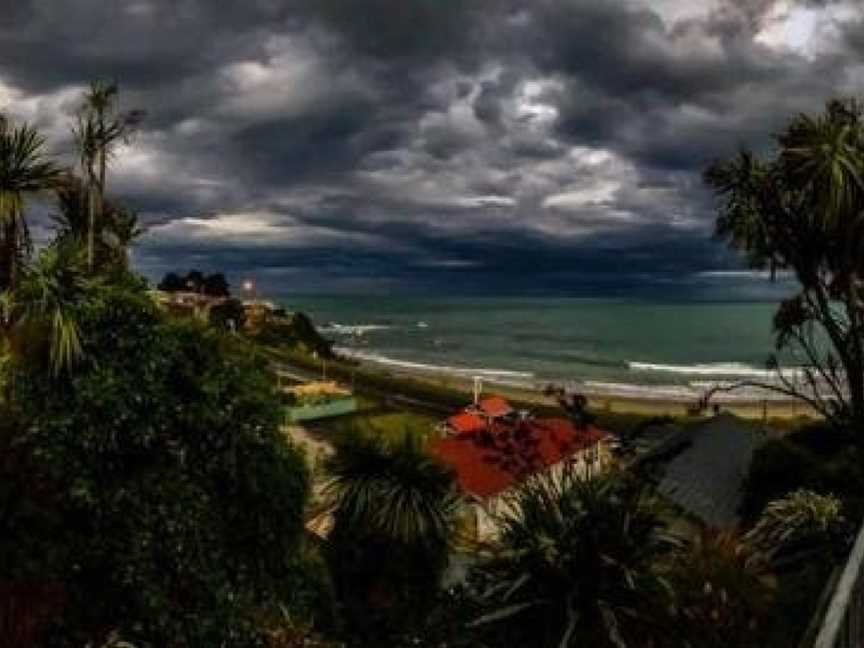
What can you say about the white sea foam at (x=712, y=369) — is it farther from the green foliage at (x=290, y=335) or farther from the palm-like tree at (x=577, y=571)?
the palm-like tree at (x=577, y=571)

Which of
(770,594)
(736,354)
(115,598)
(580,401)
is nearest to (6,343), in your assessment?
(115,598)

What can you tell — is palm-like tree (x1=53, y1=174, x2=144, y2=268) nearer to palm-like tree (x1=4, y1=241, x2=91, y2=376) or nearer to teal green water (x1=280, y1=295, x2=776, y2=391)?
palm-like tree (x1=4, y1=241, x2=91, y2=376)

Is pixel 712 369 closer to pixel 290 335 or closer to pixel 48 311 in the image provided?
pixel 290 335

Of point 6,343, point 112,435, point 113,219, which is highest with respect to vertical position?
point 113,219

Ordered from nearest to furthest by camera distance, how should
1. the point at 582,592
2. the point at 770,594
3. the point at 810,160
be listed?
1. the point at 582,592
2. the point at 770,594
3. the point at 810,160

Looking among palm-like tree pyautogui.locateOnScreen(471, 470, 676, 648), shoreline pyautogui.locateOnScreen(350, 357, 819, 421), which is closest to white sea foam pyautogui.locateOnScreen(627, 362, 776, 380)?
shoreline pyautogui.locateOnScreen(350, 357, 819, 421)

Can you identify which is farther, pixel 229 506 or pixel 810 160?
pixel 810 160

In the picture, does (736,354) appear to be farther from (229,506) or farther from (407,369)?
(229,506)
